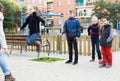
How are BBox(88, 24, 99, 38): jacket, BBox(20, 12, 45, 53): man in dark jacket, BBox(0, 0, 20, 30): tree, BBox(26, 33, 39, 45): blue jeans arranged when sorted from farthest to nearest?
1. BBox(0, 0, 20, 30): tree
2. BBox(26, 33, 39, 45): blue jeans
3. BBox(20, 12, 45, 53): man in dark jacket
4. BBox(88, 24, 99, 38): jacket

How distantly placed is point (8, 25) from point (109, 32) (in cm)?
4516

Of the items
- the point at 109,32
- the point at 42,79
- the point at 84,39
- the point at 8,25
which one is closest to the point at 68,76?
the point at 42,79

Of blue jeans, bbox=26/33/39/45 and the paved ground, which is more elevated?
blue jeans, bbox=26/33/39/45

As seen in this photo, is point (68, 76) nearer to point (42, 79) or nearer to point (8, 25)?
point (42, 79)

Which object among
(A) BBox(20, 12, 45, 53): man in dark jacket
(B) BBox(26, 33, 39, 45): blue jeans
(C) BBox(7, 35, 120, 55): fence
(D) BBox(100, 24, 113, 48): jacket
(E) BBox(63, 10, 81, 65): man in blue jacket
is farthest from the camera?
(C) BBox(7, 35, 120, 55): fence

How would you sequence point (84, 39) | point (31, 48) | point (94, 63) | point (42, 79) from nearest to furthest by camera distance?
point (42, 79) < point (94, 63) < point (84, 39) < point (31, 48)

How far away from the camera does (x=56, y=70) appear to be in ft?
35.3

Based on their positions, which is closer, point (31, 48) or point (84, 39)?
point (84, 39)

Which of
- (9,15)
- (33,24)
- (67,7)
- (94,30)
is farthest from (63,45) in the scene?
(67,7)

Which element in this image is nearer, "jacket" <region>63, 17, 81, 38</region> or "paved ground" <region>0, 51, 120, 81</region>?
"paved ground" <region>0, 51, 120, 81</region>

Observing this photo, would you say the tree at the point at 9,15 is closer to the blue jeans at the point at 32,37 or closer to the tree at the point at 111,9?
the tree at the point at 111,9

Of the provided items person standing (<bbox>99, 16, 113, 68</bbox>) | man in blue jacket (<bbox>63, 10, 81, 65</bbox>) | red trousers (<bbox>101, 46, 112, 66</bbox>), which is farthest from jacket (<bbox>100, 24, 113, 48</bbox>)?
man in blue jacket (<bbox>63, 10, 81, 65</bbox>)

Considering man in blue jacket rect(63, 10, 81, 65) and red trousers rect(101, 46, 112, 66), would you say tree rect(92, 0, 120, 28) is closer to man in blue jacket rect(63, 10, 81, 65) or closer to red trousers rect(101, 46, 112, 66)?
man in blue jacket rect(63, 10, 81, 65)

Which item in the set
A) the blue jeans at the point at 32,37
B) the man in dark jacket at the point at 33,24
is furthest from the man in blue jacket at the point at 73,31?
the blue jeans at the point at 32,37
